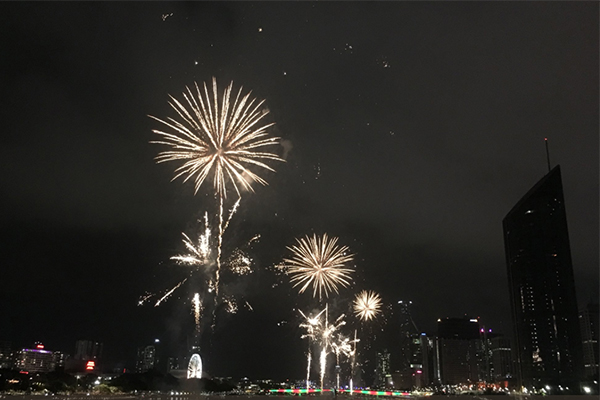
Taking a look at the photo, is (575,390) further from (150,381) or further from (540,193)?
(150,381)

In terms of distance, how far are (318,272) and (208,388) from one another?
6201cm

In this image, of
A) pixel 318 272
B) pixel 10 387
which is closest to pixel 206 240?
pixel 318 272

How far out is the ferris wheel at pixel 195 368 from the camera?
133000 millimetres

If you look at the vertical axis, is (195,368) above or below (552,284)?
below

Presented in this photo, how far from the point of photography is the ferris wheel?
133000 millimetres

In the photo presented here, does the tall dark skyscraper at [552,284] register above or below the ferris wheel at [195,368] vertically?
above

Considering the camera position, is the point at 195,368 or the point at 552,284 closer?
the point at 195,368

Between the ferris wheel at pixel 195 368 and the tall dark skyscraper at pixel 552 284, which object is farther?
the tall dark skyscraper at pixel 552 284

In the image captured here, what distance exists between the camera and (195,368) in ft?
458

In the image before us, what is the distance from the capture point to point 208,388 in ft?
343

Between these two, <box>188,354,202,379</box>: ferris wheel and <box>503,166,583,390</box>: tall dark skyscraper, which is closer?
<box>188,354,202,379</box>: ferris wheel

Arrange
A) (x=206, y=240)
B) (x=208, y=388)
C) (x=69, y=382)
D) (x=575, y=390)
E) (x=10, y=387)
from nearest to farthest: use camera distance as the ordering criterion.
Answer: (x=206, y=240) < (x=10, y=387) < (x=69, y=382) < (x=208, y=388) < (x=575, y=390)

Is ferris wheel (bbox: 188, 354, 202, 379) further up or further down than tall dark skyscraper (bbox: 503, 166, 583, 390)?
further down

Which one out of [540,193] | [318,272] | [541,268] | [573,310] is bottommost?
[318,272]
